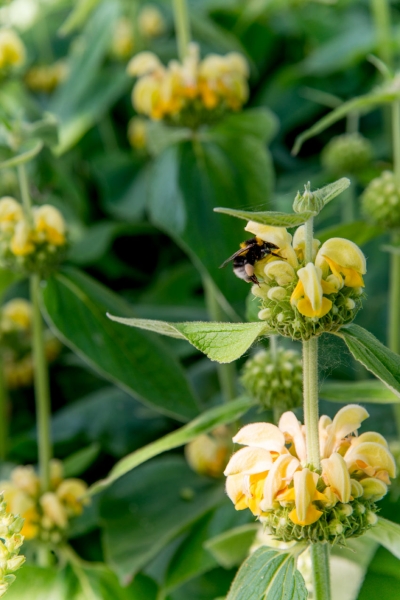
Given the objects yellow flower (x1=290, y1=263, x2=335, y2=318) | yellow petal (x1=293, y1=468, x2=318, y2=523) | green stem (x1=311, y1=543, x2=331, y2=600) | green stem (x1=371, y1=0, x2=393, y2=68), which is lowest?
green stem (x1=311, y1=543, x2=331, y2=600)

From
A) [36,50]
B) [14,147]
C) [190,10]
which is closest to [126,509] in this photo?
[14,147]

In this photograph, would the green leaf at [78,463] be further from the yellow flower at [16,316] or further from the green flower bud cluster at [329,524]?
the green flower bud cluster at [329,524]

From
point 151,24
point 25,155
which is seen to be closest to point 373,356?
point 25,155

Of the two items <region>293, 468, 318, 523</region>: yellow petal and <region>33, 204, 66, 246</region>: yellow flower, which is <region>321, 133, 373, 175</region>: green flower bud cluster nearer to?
<region>33, 204, 66, 246</region>: yellow flower

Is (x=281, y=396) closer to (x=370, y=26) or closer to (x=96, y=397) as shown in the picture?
(x=96, y=397)

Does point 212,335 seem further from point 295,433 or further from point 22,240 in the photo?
point 22,240

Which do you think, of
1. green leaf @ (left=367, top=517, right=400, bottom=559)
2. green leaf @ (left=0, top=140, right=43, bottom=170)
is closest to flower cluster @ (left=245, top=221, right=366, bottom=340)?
green leaf @ (left=367, top=517, right=400, bottom=559)
